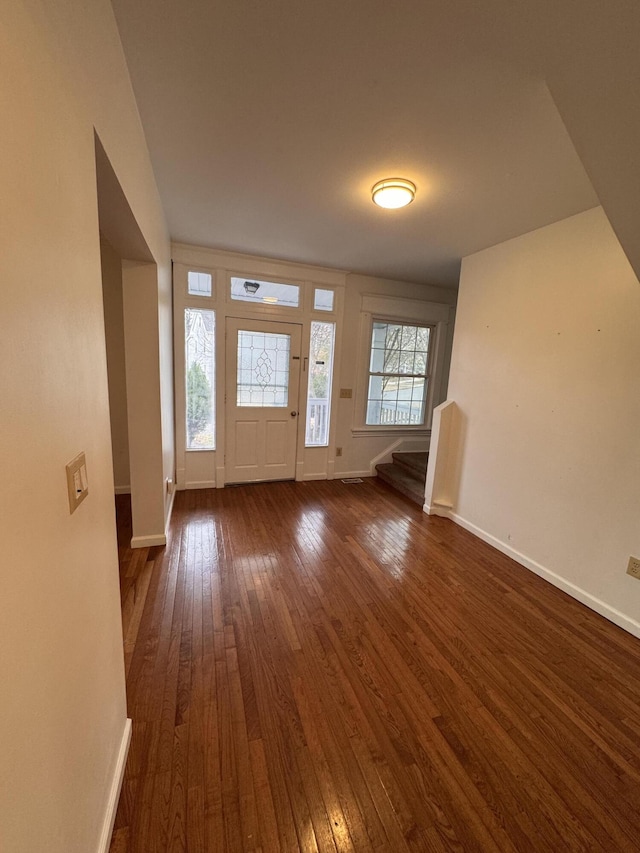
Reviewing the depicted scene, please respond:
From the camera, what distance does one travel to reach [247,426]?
3.78 metres

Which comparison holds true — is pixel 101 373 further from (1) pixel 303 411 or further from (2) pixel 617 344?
(1) pixel 303 411

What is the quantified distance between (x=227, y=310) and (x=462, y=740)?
360 centimetres

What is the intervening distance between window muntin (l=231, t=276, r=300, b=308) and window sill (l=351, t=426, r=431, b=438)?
5.65ft

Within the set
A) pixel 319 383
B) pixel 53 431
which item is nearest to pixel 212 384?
pixel 319 383

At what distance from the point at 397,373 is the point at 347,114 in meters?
3.11

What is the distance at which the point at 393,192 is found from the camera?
1.96 meters

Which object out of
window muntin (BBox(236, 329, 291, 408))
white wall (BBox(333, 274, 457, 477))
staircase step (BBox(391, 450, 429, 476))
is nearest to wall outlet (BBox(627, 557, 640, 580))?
staircase step (BBox(391, 450, 429, 476))

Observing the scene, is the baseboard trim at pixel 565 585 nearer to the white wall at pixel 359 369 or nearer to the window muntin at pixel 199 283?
the white wall at pixel 359 369

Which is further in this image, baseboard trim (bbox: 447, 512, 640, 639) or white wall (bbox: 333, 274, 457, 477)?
white wall (bbox: 333, 274, 457, 477)

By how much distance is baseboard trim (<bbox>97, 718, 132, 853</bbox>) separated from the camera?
926 mm

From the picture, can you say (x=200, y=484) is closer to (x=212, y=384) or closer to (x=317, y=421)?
(x=212, y=384)

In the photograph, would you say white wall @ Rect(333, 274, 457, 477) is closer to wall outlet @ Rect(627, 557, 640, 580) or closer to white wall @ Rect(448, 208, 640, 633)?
white wall @ Rect(448, 208, 640, 633)

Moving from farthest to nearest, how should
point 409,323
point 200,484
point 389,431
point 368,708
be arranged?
point 389,431, point 409,323, point 200,484, point 368,708

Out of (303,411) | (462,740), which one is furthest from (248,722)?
(303,411)
